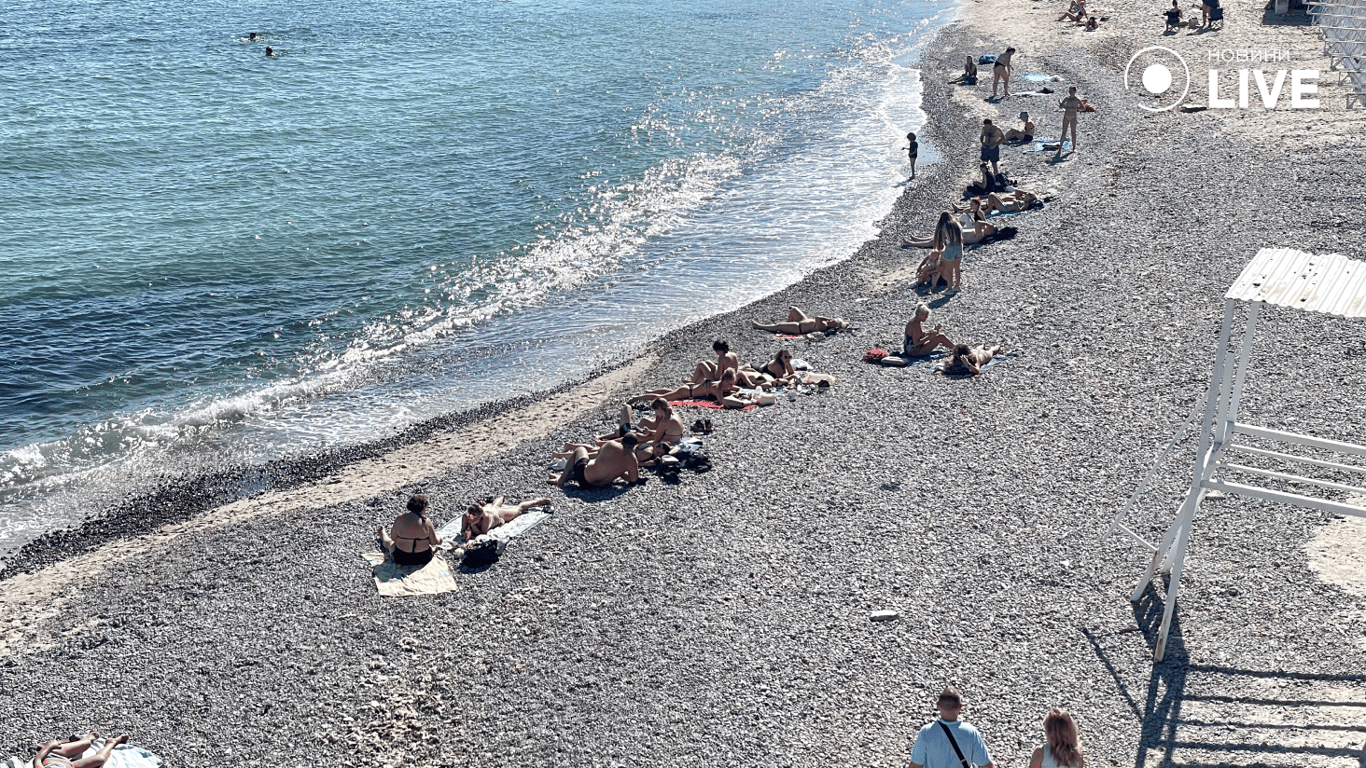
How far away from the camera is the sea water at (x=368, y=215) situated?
847 inches

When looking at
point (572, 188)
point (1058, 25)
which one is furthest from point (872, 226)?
point (1058, 25)

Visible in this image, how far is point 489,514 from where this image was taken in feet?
47.4

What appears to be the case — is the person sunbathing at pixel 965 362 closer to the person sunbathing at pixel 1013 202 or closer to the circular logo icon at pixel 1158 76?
the person sunbathing at pixel 1013 202

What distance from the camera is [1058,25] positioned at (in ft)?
177

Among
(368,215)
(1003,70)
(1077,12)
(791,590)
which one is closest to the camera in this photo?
(791,590)

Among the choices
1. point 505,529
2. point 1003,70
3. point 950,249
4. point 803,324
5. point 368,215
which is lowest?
point 368,215

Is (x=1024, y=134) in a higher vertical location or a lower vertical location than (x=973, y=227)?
higher

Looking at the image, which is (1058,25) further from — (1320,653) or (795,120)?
(1320,653)

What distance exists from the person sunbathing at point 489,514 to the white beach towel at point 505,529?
6cm

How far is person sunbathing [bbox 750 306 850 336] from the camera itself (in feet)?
71.8

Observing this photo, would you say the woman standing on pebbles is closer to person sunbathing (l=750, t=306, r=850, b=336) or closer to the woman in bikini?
person sunbathing (l=750, t=306, r=850, b=336)

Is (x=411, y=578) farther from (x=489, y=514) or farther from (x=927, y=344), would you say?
(x=927, y=344)

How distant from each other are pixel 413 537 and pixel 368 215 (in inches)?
825

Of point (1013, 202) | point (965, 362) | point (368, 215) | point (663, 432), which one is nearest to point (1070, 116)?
point (1013, 202)
